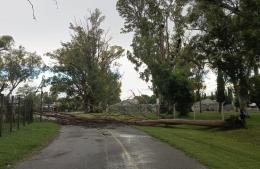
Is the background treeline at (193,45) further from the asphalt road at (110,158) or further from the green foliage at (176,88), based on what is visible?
the asphalt road at (110,158)

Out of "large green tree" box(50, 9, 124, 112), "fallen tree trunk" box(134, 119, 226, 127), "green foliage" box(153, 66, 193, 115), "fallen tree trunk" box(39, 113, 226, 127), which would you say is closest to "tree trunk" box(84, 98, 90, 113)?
"large green tree" box(50, 9, 124, 112)

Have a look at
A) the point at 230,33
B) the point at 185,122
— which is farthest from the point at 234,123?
the point at 230,33

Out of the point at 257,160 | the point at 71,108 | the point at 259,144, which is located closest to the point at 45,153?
the point at 257,160

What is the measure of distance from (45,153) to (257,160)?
768 centimetres

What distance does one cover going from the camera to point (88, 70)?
76.1 metres

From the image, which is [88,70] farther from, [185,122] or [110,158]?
[110,158]

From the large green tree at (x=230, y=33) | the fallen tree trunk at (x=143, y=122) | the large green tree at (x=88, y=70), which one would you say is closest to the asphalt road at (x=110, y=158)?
the large green tree at (x=230, y=33)

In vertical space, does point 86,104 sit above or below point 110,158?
above

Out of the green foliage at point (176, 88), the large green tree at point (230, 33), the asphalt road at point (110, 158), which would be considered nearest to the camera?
the asphalt road at point (110, 158)

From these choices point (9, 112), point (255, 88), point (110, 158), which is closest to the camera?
point (110, 158)

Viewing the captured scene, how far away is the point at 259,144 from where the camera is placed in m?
27.1

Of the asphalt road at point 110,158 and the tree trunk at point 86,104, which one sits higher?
the tree trunk at point 86,104

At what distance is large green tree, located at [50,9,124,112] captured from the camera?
248ft

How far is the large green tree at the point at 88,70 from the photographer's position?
248 feet
